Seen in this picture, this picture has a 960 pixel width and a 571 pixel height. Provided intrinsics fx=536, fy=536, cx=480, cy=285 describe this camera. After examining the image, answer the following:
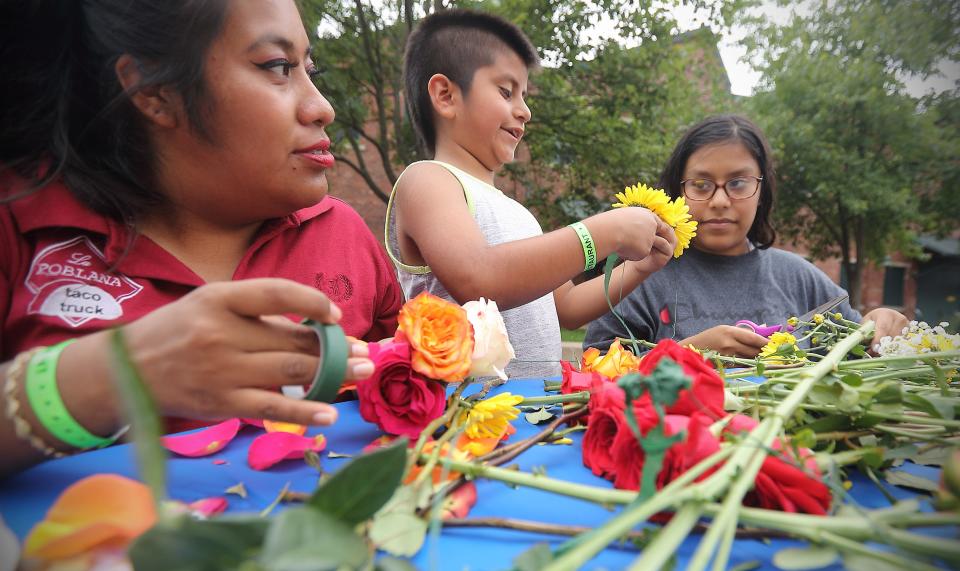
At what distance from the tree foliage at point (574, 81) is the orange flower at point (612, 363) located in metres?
5.29

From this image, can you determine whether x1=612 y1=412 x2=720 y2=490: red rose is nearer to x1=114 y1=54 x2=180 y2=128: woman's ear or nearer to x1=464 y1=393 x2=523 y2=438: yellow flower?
x1=464 y1=393 x2=523 y2=438: yellow flower

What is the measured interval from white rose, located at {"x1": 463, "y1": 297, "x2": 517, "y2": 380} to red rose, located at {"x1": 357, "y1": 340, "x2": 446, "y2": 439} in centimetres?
6

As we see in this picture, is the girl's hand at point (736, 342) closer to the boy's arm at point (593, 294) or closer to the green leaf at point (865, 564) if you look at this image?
the boy's arm at point (593, 294)

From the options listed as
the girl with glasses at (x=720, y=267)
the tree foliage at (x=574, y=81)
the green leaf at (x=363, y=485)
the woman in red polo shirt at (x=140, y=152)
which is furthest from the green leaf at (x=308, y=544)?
the tree foliage at (x=574, y=81)

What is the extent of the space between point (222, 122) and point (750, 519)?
1.01 metres

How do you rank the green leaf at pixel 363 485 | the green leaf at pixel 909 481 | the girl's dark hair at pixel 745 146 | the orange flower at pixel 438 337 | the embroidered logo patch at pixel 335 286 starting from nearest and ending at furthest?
the green leaf at pixel 363 485 → the green leaf at pixel 909 481 → the orange flower at pixel 438 337 → the embroidered logo patch at pixel 335 286 → the girl's dark hair at pixel 745 146

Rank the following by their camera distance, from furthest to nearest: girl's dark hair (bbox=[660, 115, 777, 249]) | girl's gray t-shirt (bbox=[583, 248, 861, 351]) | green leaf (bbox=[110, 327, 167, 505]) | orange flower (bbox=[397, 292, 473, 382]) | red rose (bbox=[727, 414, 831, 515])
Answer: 1. girl's dark hair (bbox=[660, 115, 777, 249])
2. girl's gray t-shirt (bbox=[583, 248, 861, 351])
3. orange flower (bbox=[397, 292, 473, 382])
4. red rose (bbox=[727, 414, 831, 515])
5. green leaf (bbox=[110, 327, 167, 505])

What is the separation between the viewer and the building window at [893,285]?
56.2ft

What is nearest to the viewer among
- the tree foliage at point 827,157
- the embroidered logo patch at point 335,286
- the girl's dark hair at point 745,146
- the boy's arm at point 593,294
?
the embroidered logo patch at point 335,286

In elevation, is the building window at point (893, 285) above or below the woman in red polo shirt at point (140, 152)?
below

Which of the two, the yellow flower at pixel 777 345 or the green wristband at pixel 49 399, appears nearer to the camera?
the green wristband at pixel 49 399

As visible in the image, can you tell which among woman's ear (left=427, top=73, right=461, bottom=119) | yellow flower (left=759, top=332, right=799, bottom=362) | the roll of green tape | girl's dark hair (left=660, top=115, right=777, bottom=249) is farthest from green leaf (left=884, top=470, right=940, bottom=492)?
girl's dark hair (left=660, top=115, right=777, bottom=249)

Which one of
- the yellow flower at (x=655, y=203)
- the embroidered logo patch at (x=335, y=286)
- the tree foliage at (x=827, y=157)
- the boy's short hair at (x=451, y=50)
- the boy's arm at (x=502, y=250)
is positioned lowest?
the embroidered logo patch at (x=335, y=286)

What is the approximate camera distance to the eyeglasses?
6.25ft
